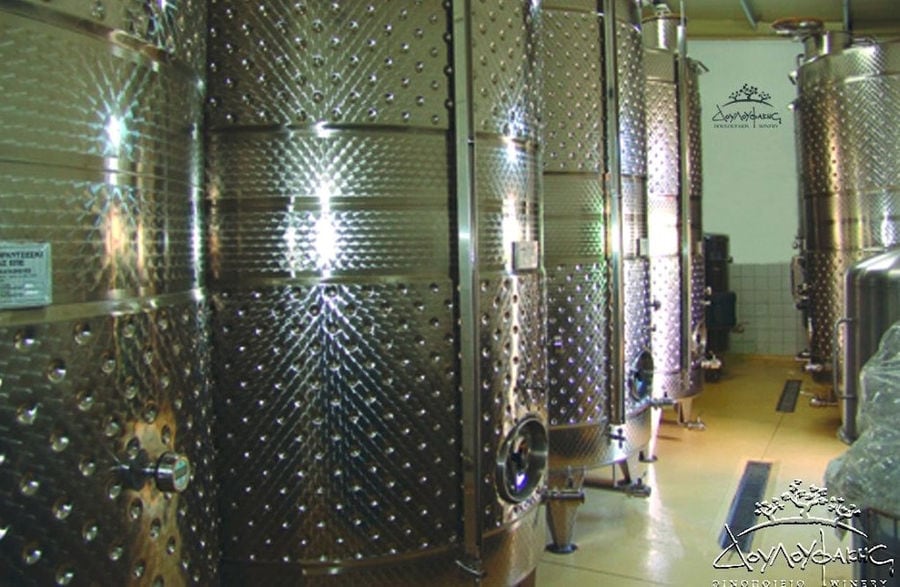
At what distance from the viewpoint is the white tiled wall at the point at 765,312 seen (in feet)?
27.2

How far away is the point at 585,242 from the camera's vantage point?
321cm

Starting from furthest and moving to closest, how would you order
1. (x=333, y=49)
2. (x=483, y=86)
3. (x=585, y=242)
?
(x=585, y=242), (x=483, y=86), (x=333, y=49)

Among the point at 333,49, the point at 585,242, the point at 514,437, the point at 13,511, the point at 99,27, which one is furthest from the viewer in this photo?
the point at 585,242

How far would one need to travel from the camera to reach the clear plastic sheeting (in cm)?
199

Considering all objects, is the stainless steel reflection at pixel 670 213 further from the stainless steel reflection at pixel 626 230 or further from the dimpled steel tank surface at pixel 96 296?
the dimpled steel tank surface at pixel 96 296

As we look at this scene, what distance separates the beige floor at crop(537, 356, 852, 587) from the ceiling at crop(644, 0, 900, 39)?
3987 millimetres

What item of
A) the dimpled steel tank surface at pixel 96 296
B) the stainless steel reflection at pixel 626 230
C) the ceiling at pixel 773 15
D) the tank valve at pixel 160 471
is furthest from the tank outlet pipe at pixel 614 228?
the ceiling at pixel 773 15

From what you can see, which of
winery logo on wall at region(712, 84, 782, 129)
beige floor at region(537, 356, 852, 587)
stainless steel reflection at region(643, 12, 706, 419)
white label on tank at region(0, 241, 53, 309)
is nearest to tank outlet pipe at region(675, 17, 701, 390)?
stainless steel reflection at region(643, 12, 706, 419)

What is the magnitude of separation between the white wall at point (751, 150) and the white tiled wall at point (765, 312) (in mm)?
142

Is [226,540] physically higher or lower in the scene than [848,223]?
lower

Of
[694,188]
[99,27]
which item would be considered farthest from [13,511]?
[694,188]

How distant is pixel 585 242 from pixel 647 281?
610 millimetres

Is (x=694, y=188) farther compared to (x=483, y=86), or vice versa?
(x=694, y=188)

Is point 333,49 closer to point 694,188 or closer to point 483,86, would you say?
point 483,86
